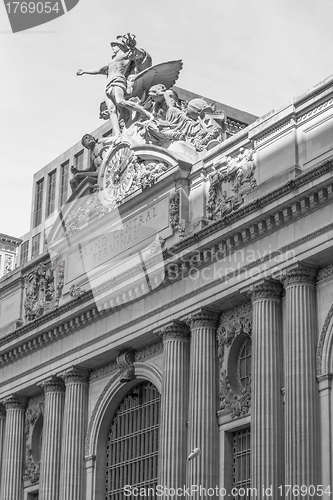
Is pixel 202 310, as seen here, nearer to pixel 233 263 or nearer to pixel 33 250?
pixel 233 263

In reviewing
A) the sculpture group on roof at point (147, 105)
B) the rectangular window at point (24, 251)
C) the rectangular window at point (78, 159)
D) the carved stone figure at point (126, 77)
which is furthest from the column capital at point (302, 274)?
the rectangular window at point (24, 251)

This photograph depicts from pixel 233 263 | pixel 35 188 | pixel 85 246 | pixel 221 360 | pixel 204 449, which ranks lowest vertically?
pixel 204 449

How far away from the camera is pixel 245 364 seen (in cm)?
4534

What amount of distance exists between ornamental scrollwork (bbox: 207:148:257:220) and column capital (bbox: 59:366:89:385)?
1038 cm

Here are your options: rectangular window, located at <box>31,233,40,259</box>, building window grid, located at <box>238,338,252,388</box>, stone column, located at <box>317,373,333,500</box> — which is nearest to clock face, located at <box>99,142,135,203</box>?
building window grid, located at <box>238,338,252,388</box>

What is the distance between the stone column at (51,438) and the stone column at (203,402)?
9926 millimetres

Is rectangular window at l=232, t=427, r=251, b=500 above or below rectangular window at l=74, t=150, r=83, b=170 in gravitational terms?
below

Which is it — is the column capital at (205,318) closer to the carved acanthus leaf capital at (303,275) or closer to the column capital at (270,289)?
the column capital at (270,289)

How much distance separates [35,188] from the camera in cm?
7725

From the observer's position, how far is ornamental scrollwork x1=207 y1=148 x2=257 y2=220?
149 ft

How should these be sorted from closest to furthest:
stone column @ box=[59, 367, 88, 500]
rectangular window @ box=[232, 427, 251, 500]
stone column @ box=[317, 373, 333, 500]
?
stone column @ box=[317, 373, 333, 500] < rectangular window @ box=[232, 427, 251, 500] < stone column @ box=[59, 367, 88, 500]

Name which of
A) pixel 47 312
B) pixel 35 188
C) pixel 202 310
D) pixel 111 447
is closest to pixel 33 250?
pixel 35 188

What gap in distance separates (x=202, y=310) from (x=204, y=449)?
17.0ft

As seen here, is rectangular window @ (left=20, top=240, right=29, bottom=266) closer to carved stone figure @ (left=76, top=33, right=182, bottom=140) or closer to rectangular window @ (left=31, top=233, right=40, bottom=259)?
rectangular window @ (left=31, top=233, right=40, bottom=259)
